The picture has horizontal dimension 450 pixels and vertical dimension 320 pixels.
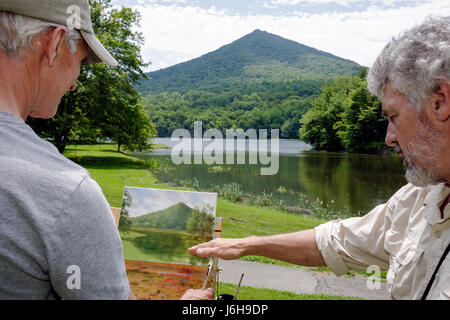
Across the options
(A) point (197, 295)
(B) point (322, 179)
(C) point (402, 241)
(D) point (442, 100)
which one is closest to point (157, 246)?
(A) point (197, 295)

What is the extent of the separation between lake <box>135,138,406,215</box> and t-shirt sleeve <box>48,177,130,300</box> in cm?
1111

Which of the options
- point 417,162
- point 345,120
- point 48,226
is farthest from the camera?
point 345,120

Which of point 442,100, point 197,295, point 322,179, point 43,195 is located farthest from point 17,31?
point 322,179

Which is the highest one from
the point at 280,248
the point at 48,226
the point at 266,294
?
the point at 48,226

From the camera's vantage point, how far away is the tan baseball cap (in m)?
0.80

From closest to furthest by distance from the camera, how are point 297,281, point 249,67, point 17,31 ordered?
point 17,31 < point 297,281 < point 249,67

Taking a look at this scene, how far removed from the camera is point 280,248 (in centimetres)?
170

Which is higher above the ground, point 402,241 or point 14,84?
point 14,84

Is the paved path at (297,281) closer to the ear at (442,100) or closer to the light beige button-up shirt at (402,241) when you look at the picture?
the light beige button-up shirt at (402,241)

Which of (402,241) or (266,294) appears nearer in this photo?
(402,241)

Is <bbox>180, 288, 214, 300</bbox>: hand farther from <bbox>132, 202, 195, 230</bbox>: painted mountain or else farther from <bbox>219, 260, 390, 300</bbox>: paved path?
<bbox>219, 260, 390, 300</bbox>: paved path

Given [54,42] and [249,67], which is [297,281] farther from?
[249,67]

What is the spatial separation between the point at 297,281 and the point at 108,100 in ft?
56.9
